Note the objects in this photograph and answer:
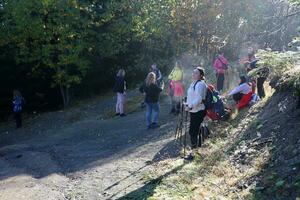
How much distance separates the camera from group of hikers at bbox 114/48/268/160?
9.26m

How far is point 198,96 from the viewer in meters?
9.16

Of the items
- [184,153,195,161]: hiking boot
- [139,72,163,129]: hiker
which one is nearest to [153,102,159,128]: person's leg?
[139,72,163,129]: hiker

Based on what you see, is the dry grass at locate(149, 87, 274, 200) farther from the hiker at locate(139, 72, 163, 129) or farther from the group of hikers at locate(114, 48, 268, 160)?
the hiker at locate(139, 72, 163, 129)

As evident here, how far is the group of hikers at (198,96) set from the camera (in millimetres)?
9258

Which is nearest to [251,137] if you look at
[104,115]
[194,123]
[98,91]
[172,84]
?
[194,123]

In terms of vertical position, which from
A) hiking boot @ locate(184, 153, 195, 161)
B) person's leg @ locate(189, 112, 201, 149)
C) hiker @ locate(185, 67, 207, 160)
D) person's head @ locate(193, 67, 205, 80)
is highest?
person's head @ locate(193, 67, 205, 80)

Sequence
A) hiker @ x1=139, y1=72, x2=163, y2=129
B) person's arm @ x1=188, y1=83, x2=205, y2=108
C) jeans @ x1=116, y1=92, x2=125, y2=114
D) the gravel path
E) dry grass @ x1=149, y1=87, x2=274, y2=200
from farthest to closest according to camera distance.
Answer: jeans @ x1=116, y1=92, x2=125, y2=114
hiker @ x1=139, y1=72, x2=163, y2=129
the gravel path
person's arm @ x1=188, y1=83, x2=205, y2=108
dry grass @ x1=149, y1=87, x2=274, y2=200

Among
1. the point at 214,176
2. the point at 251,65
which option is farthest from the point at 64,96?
the point at 214,176

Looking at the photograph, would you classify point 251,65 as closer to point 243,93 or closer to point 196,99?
point 243,93

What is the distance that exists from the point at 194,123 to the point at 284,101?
A: 1.97m

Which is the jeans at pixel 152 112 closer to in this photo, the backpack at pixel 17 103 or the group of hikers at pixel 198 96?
the group of hikers at pixel 198 96

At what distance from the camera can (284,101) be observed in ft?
32.1

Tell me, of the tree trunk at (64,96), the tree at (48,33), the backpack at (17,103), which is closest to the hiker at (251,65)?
the backpack at (17,103)

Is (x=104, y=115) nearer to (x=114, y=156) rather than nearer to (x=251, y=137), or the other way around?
(x=114, y=156)
